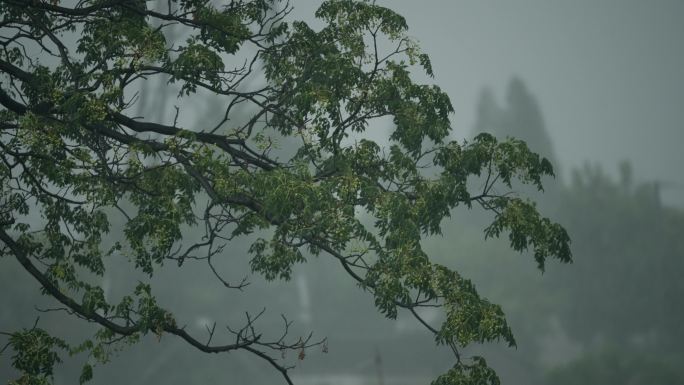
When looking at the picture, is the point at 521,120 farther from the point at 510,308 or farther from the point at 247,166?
the point at 247,166

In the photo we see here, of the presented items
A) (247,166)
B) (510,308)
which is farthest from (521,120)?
(247,166)

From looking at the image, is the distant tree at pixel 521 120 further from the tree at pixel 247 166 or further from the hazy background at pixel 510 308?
the tree at pixel 247 166

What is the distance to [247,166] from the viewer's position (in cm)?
1001

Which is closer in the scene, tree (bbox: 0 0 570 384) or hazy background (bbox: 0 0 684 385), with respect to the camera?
tree (bbox: 0 0 570 384)

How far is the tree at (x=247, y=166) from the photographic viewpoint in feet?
28.1

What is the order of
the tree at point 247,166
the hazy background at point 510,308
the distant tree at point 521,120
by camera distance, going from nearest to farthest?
the tree at point 247,166
the hazy background at point 510,308
the distant tree at point 521,120

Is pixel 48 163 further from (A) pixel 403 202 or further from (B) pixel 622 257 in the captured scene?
(B) pixel 622 257

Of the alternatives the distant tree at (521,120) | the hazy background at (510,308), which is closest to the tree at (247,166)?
the hazy background at (510,308)

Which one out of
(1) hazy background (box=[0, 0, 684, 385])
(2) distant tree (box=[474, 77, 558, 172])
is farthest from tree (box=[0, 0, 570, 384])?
(2) distant tree (box=[474, 77, 558, 172])

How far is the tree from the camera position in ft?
28.1

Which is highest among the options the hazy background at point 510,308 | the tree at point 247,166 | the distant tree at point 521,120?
the distant tree at point 521,120

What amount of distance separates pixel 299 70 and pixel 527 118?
65242mm

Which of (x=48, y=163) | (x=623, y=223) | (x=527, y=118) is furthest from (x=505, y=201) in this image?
(x=527, y=118)

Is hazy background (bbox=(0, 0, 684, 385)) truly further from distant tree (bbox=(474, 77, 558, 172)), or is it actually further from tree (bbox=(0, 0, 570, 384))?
tree (bbox=(0, 0, 570, 384))
